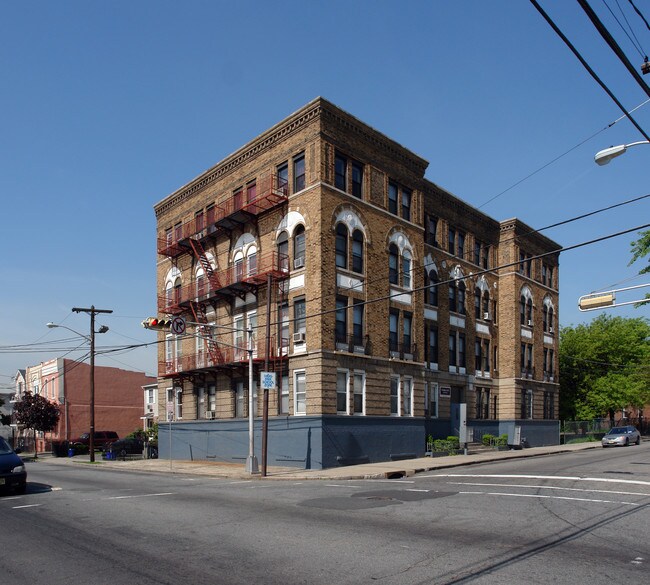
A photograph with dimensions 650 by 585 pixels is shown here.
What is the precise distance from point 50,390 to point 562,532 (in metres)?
60.6

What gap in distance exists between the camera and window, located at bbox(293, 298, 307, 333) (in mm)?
28241

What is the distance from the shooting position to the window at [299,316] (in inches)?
1112

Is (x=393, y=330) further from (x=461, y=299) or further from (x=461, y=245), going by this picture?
(x=461, y=245)

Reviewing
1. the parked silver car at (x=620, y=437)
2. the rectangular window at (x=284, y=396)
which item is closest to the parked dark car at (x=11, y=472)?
→ the rectangular window at (x=284, y=396)

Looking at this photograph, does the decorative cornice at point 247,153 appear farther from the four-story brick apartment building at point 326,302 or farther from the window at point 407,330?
the window at point 407,330

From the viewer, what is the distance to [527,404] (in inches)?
1740

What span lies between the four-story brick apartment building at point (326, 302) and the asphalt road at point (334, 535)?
9.17 metres

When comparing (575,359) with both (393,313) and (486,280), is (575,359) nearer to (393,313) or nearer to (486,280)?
(486,280)

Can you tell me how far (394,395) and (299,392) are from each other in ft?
17.9

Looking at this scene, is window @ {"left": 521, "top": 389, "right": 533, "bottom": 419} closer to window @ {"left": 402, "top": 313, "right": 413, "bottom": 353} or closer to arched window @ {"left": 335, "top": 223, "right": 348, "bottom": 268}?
window @ {"left": 402, "top": 313, "right": 413, "bottom": 353}

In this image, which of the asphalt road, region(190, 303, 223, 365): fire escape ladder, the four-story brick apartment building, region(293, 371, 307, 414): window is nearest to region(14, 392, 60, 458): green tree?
the four-story brick apartment building

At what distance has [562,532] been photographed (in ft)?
35.8

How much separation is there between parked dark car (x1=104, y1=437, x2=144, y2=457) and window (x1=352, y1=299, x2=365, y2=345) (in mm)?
20116

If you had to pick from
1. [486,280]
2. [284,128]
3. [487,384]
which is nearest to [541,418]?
[487,384]
